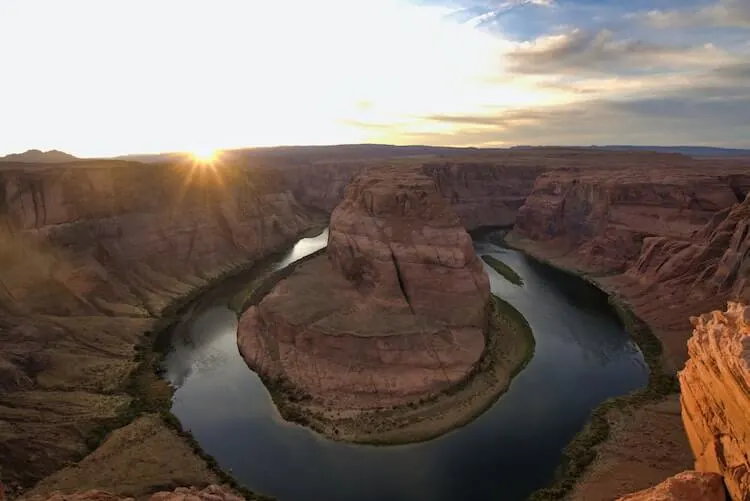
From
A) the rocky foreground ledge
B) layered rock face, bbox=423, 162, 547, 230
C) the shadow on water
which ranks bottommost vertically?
the shadow on water

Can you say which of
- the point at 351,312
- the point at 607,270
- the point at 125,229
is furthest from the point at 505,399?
the point at 125,229

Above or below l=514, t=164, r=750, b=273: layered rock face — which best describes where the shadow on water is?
below

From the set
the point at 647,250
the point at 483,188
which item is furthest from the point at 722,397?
the point at 483,188

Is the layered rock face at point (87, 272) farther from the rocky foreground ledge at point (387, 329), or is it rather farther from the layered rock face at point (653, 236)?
the layered rock face at point (653, 236)

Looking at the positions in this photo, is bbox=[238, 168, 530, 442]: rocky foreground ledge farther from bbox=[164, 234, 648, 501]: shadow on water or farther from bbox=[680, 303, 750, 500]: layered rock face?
bbox=[680, 303, 750, 500]: layered rock face

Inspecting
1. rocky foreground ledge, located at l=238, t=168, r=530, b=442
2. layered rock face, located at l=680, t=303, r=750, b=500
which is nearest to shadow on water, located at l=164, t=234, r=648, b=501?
rocky foreground ledge, located at l=238, t=168, r=530, b=442

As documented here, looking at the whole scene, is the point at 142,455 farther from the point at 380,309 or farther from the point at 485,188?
the point at 485,188

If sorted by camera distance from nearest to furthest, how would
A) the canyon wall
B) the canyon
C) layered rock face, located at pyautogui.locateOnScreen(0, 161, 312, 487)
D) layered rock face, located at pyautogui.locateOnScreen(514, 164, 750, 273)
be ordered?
1. the canyon
2. layered rock face, located at pyautogui.locateOnScreen(0, 161, 312, 487)
3. layered rock face, located at pyautogui.locateOnScreen(514, 164, 750, 273)
4. the canyon wall

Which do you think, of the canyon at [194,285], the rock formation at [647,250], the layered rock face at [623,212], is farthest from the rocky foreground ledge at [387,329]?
the layered rock face at [623,212]
